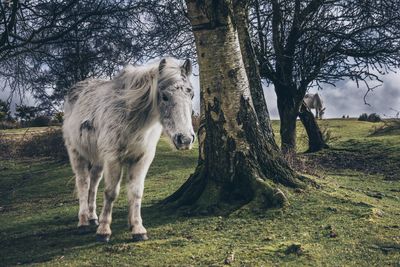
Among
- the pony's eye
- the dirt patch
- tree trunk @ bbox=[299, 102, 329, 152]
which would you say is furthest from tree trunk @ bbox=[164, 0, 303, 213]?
tree trunk @ bbox=[299, 102, 329, 152]

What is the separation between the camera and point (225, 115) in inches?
299

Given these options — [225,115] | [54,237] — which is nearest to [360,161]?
[225,115]

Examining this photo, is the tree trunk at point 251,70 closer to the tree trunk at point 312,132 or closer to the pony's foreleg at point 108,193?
the pony's foreleg at point 108,193

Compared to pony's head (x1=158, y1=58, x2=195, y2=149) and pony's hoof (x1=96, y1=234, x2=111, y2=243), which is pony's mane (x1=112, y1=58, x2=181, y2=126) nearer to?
pony's head (x1=158, y1=58, x2=195, y2=149)

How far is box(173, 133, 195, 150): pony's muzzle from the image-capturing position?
582 cm

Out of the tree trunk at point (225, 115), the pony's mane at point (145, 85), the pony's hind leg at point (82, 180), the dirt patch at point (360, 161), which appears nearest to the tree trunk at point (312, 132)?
the dirt patch at point (360, 161)

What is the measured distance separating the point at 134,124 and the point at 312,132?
13.0m

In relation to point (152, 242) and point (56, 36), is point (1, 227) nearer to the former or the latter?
point (152, 242)

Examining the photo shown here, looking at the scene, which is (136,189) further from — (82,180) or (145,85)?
(82,180)

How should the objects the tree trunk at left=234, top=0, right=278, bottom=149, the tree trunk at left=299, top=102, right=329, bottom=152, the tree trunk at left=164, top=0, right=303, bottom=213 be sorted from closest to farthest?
the tree trunk at left=164, top=0, right=303, bottom=213 → the tree trunk at left=234, top=0, right=278, bottom=149 → the tree trunk at left=299, top=102, right=329, bottom=152

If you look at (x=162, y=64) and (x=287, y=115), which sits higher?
(x=162, y=64)

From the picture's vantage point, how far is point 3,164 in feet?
60.7

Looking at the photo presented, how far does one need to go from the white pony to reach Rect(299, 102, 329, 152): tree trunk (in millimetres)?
12361

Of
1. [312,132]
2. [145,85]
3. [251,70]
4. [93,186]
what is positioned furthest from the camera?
[312,132]
